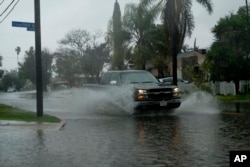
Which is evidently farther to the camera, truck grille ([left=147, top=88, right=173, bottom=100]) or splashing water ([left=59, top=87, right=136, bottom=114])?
splashing water ([left=59, top=87, right=136, bottom=114])

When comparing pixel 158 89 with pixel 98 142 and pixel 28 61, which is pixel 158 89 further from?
pixel 28 61

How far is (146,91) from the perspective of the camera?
18766mm

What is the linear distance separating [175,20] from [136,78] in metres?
11.6

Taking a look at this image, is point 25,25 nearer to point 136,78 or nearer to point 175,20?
point 136,78

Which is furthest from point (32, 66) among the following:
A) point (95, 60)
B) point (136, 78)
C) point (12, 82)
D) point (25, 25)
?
point (25, 25)

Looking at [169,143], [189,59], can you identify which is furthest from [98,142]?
[189,59]

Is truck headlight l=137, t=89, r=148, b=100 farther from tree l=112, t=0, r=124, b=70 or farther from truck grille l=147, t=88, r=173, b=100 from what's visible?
tree l=112, t=0, r=124, b=70

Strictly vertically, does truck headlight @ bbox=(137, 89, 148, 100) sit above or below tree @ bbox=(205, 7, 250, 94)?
below

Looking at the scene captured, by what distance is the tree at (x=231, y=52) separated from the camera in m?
36.8

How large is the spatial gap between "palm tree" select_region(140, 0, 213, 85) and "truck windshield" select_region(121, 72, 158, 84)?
1029cm

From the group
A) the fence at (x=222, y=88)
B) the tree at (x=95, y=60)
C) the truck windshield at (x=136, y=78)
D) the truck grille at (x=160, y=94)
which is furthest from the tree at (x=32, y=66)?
the truck grille at (x=160, y=94)

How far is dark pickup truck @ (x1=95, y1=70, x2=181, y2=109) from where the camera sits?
18.8 m

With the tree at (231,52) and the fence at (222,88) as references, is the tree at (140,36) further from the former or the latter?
the tree at (231,52)

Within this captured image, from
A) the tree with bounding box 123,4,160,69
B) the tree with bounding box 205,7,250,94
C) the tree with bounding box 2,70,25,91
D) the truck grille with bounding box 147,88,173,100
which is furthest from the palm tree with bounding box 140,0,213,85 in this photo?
the tree with bounding box 2,70,25,91
